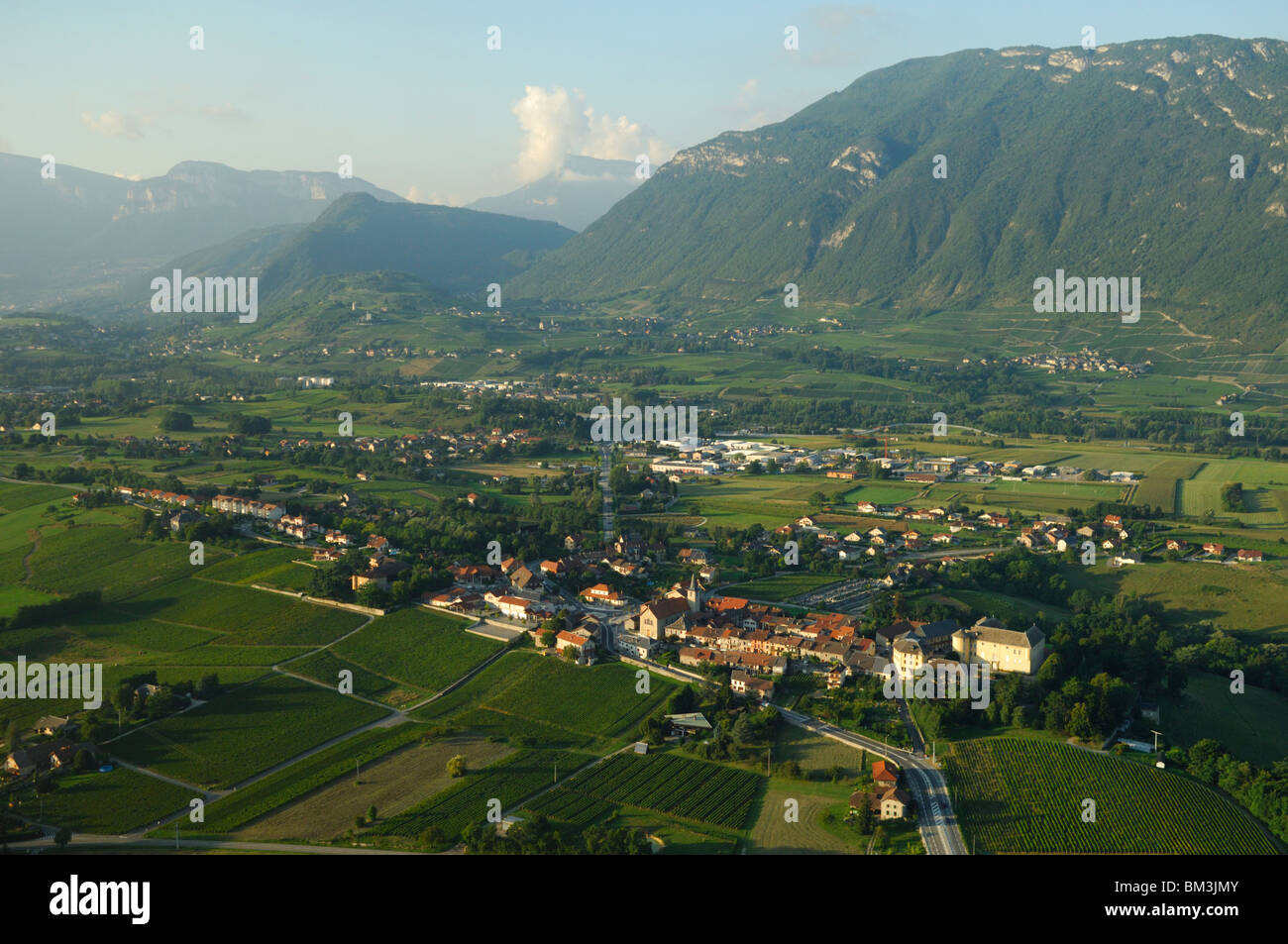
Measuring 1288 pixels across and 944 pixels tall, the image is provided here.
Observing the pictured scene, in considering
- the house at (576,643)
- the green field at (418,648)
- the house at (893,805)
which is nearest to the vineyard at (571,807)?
the house at (893,805)

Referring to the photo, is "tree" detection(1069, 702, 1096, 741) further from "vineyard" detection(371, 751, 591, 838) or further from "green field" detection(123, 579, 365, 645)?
"green field" detection(123, 579, 365, 645)

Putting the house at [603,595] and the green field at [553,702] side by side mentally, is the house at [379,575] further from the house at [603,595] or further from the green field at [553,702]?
the green field at [553,702]

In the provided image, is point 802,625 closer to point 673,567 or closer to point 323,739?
point 673,567

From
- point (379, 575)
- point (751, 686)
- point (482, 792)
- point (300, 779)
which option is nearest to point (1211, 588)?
point (751, 686)

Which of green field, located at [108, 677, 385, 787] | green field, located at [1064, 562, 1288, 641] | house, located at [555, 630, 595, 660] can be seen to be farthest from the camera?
green field, located at [1064, 562, 1288, 641]

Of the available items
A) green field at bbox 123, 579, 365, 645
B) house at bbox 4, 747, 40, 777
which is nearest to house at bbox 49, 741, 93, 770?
house at bbox 4, 747, 40, 777
